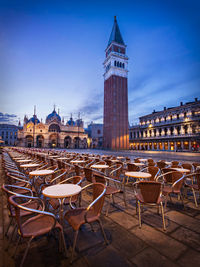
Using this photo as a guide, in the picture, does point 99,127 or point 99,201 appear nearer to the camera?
point 99,201

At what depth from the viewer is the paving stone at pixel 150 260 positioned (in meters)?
1.81

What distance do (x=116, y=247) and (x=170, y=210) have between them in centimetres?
197

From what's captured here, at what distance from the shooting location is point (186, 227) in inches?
104

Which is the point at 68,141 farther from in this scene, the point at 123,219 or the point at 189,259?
the point at 189,259

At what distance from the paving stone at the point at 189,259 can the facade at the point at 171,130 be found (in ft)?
123

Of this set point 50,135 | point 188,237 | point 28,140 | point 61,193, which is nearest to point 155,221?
point 188,237

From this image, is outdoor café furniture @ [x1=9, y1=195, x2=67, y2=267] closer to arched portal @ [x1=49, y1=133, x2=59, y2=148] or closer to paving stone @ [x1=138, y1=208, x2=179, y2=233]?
paving stone @ [x1=138, y1=208, x2=179, y2=233]

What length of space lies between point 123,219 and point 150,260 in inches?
42.3

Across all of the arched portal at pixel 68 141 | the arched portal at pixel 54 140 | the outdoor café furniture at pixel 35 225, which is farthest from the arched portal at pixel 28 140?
the outdoor café furniture at pixel 35 225

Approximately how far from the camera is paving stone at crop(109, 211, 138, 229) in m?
2.73

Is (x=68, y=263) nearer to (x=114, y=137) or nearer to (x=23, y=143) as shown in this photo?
(x=114, y=137)

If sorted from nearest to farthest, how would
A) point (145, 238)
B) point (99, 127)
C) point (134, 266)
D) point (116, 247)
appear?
point (134, 266) → point (116, 247) → point (145, 238) → point (99, 127)

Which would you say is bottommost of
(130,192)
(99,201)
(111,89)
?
(130,192)

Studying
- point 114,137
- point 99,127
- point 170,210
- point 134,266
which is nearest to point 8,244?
point 134,266
